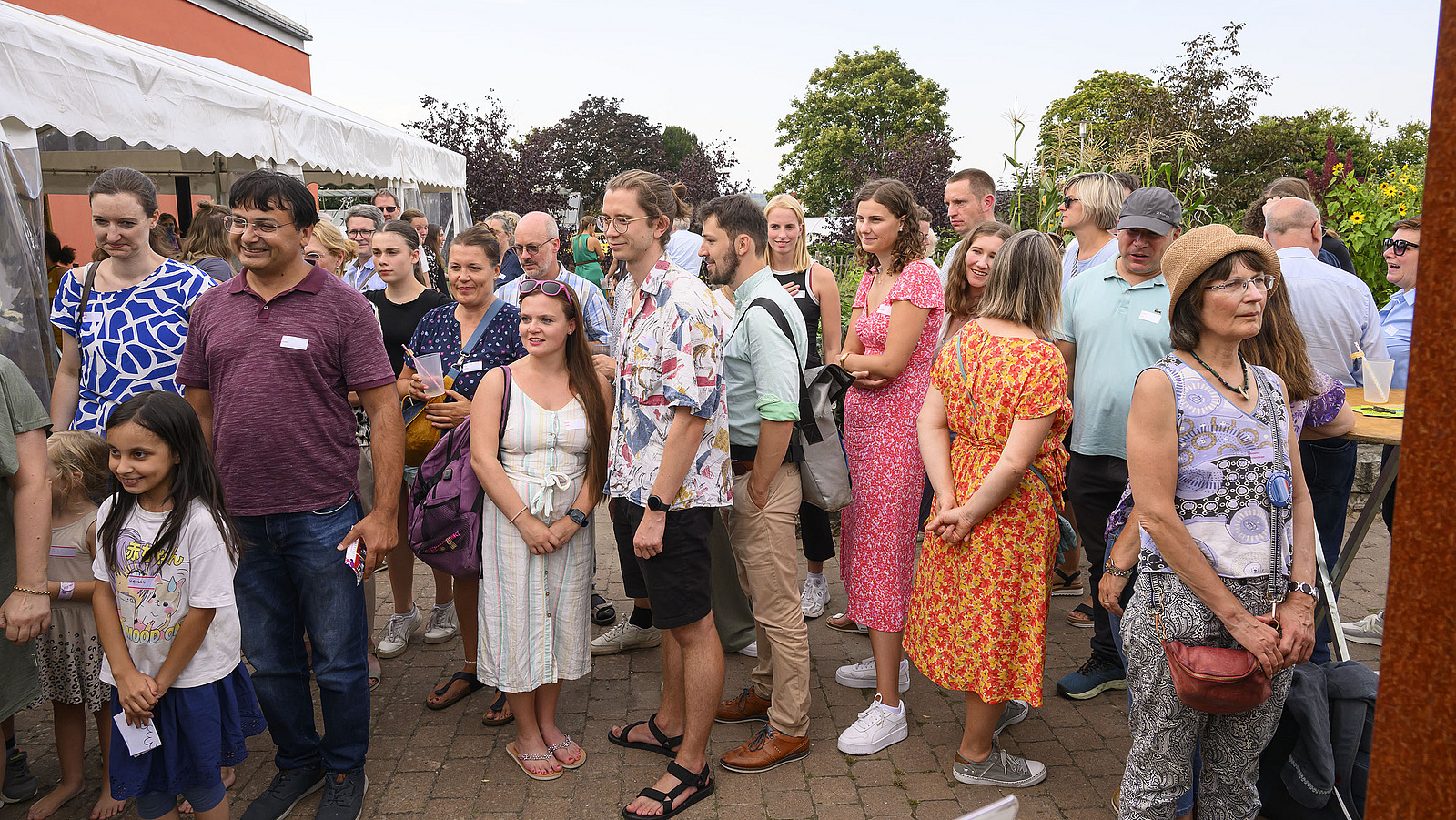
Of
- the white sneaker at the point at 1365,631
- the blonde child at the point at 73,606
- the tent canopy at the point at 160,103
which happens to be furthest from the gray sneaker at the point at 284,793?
the white sneaker at the point at 1365,631

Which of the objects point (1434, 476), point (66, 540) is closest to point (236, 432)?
point (66, 540)

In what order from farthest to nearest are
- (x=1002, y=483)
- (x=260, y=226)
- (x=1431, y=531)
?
(x=1002, y=483)
(x=260, y=226)
(x=1431, y=531)

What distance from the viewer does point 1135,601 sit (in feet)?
8.48

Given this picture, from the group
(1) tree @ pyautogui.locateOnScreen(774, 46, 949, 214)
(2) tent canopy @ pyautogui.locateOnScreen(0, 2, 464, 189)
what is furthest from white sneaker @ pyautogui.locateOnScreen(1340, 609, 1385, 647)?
(1) tree @ pyautogui.locateOnScreen(774, 46, 949, 214)

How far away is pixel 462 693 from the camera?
3941 millimetres

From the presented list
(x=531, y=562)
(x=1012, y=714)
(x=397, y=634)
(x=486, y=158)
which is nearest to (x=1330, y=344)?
(x=1012, y=714)

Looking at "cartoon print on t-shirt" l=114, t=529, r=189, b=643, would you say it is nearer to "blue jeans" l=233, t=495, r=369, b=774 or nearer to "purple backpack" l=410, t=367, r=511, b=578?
"blue jeans" l=233, t=495, r=369, b=774

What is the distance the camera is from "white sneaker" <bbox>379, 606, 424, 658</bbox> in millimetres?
4379

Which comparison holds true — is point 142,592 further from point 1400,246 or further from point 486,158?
point 486,158

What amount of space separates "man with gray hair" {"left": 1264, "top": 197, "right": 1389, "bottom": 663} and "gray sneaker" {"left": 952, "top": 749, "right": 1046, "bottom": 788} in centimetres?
134

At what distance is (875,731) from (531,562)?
4.97 feet

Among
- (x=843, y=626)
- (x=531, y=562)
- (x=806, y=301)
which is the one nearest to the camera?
(x=531, y=562)

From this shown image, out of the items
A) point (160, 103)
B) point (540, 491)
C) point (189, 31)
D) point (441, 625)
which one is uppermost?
point (189, 31)

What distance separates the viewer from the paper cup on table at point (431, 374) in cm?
371
